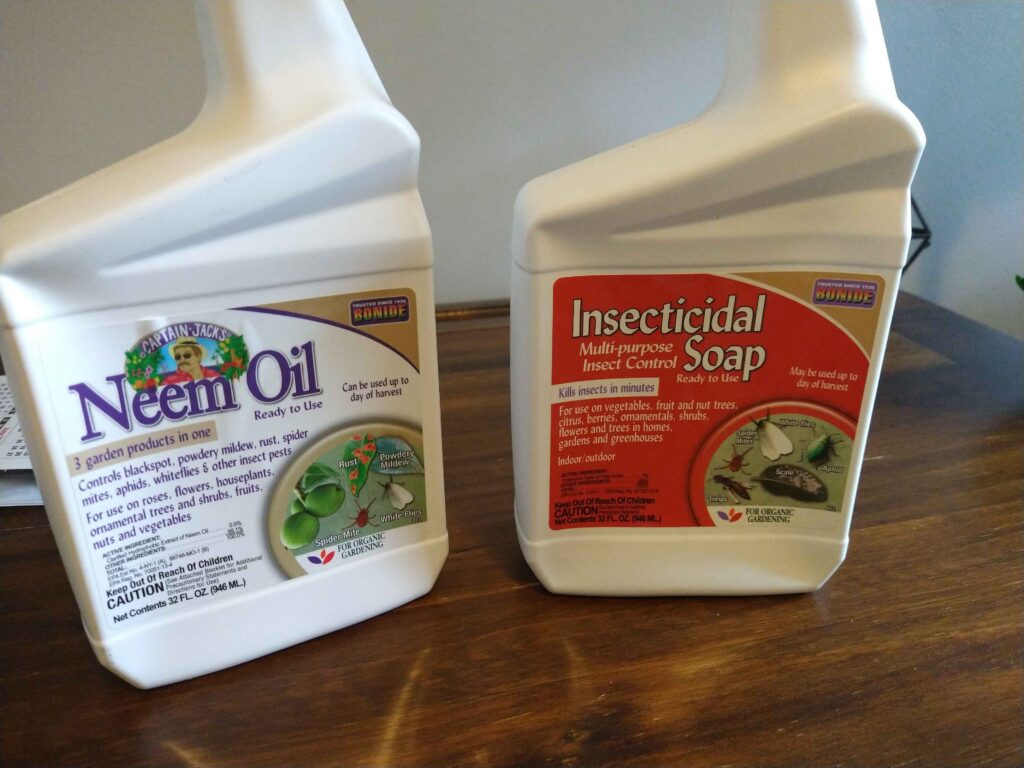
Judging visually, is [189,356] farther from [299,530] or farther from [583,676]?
[583,676]

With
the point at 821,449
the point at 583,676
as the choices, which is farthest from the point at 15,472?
the point at 821,449

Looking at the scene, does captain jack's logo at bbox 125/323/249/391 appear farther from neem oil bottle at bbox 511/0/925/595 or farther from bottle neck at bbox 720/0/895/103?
bottle neck at bbox 720/0/895/103

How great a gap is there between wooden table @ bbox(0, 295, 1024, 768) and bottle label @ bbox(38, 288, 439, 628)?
2.0 inches

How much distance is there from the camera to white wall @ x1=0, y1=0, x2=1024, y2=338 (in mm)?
670

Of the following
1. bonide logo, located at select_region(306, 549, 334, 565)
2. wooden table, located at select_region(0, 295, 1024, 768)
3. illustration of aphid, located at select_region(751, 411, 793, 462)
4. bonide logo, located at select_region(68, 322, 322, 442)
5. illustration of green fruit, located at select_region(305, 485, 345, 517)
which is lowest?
wooden table, located at select_region(0, 295, 1024, 768)

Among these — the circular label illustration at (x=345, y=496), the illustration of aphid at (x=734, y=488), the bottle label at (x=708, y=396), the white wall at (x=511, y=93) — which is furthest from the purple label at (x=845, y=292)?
the white wall at (x=511, y=93)

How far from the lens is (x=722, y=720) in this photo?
1.19 ft

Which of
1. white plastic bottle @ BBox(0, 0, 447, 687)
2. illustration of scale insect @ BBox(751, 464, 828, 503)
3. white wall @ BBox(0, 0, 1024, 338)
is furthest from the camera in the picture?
white wall @ BBox(0, 0, 1024, 338)

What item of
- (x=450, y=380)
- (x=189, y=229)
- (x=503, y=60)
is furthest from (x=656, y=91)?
(x=189, y=229)

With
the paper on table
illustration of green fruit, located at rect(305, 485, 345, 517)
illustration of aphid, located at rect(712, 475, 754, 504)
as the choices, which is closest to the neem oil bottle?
illustration of aphid, located at rect(712, 475, 754, 504)

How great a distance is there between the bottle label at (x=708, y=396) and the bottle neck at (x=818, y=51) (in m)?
0.09

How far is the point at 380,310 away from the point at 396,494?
10cm

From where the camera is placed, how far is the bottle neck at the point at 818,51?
1.17ft

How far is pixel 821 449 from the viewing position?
0.42 metres
